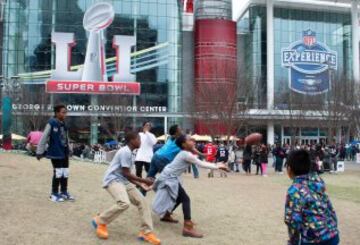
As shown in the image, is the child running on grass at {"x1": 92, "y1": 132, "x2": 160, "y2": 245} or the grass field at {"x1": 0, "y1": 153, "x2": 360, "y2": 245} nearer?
the child running on grass at {"x1": 92, "y1": 132, "x2": 160, "y2": 245}

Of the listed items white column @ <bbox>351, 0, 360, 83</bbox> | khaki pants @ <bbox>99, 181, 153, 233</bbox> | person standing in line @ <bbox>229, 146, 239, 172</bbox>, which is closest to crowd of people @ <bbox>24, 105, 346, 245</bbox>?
khaki pants @ <bbox>99, 181, 153, 233</bbox>

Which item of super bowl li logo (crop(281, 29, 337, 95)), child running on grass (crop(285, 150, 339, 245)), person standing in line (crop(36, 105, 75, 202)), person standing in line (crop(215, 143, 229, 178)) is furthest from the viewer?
super bowl li logo (crop(281, 29, 337, 95))

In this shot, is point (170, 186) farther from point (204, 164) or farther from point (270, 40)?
point (270, 40)

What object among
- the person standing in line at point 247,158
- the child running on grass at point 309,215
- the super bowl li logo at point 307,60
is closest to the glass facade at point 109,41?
the super bowl li logo at point 307,60

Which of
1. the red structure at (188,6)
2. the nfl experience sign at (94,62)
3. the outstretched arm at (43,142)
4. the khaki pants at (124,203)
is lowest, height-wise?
the khaki pants at (124,203)

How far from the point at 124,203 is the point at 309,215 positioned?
3.43 meters

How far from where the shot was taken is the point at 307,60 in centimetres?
6650

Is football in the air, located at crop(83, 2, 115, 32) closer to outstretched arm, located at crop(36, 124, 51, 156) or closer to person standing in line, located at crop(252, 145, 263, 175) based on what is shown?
person standing in line, located at crop(252, 145, 263, 175)

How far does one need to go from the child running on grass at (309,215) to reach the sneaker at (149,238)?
3.23 metres

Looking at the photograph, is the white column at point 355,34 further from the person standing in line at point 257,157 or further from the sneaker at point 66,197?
the sneaker at point 66,197

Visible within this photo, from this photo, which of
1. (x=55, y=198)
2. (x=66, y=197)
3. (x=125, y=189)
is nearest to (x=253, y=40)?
(x=66, y=197)

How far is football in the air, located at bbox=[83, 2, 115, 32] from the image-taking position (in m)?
60.9

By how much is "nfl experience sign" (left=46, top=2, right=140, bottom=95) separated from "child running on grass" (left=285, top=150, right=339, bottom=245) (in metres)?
55.5

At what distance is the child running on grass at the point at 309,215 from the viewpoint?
453cm
